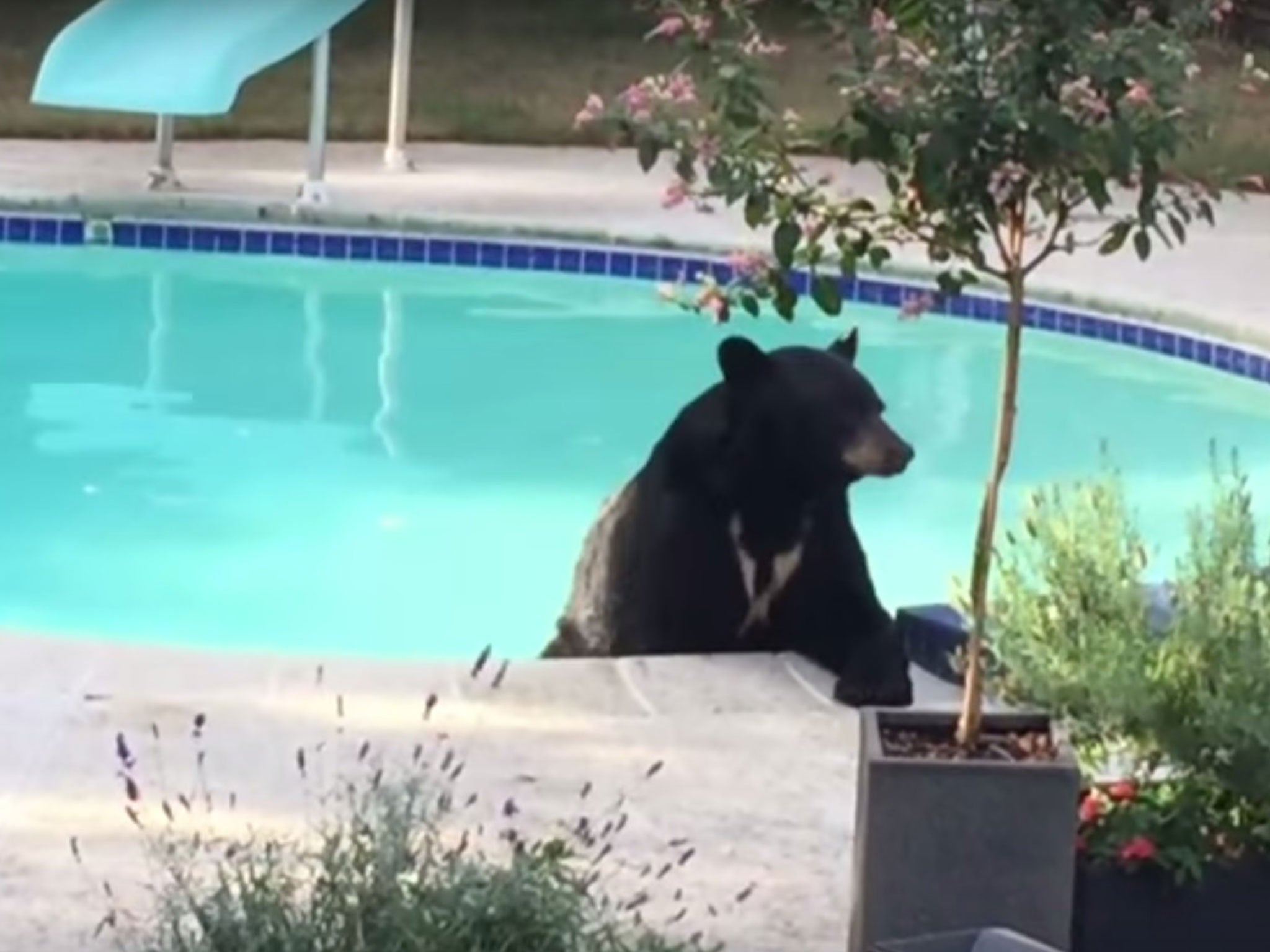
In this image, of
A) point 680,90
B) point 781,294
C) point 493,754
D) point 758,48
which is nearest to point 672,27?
point 680,90

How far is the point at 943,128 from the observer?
9.81ft

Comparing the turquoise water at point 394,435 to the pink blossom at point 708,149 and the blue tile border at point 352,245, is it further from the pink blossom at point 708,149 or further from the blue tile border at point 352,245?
the pink blossom at point 708,149

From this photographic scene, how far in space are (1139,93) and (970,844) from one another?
751mm

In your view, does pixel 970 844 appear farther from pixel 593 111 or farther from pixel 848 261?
pixel 593 111

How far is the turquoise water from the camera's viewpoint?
22.1 feet

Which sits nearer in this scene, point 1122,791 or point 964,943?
point 964,943

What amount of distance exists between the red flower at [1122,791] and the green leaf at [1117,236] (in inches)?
22.8

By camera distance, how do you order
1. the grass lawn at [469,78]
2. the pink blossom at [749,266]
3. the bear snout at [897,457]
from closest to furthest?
the pink blossom at [749,266]
the bear snout at [897,457]
the grass lawn at [469,78]

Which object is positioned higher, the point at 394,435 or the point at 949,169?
the point at 949,169

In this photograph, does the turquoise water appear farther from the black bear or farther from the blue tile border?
the black bear

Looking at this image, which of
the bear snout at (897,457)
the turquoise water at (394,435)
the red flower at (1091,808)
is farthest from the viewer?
the turquoise water at (394,435)

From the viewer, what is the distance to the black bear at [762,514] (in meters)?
4.82

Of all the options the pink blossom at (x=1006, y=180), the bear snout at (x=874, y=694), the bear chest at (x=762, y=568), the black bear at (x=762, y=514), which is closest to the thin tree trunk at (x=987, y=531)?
the pink blossom at (x=1006, y=180)

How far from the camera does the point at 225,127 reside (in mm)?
12117
